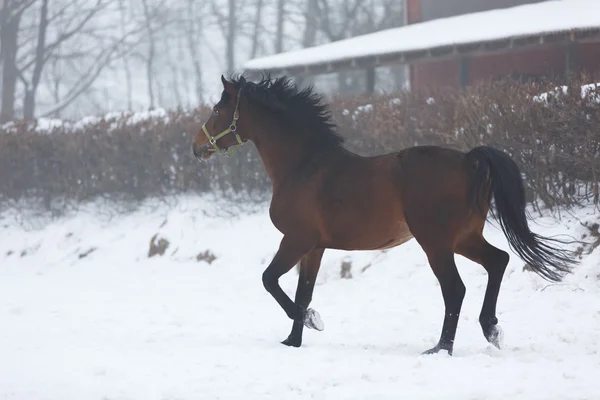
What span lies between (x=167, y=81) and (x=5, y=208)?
60.6 meters

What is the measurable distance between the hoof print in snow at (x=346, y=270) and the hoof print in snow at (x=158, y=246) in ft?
11.9

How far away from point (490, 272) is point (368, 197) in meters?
1.09

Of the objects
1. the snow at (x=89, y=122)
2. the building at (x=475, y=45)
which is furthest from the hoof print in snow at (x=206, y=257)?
the building at (x=475, y=45)

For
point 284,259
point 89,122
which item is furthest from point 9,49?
point 284,259

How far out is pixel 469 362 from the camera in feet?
19.1

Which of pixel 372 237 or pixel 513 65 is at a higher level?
pixel 513 65

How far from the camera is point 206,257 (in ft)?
40.9

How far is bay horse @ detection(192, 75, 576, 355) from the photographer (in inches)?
245

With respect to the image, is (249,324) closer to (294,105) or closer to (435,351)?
(294,105)

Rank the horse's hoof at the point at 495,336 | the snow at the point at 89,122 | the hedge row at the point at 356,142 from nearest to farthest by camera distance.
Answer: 1. the horse's hoof at the point at 495,336
2. the hedge row at the point at 356,142
3. the snow at the point at 89,122

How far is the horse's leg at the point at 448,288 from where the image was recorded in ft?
20.4

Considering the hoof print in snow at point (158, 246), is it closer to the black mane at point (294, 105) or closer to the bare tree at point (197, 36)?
the black mane at point (294, 105)

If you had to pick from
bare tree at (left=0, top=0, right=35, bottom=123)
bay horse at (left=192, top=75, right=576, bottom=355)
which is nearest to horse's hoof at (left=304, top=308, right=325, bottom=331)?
bay horse at (left=192, top=75, right=576, bottom=355)

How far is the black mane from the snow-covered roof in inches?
380
